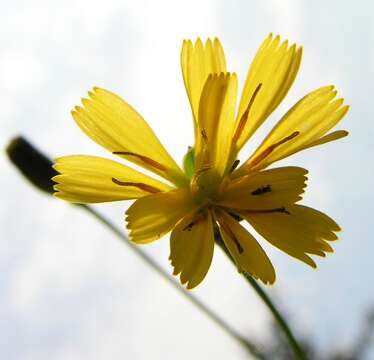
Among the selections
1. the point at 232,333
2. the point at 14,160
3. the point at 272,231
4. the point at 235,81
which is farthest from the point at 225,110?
the point at 14,160

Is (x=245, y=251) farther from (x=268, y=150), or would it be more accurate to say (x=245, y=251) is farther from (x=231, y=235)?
(x=268, y=150)

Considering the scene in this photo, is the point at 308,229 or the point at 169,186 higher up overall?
the point at 169,186

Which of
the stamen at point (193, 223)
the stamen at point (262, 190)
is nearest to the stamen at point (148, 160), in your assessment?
the stamen at point (193, 223)

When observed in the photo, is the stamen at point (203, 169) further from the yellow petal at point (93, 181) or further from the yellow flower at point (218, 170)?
the yellow petal at point (93, 181)

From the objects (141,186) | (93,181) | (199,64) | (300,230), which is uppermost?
(199,64)

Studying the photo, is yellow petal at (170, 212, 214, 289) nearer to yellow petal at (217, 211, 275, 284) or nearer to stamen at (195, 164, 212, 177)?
yellow petal at (217, 211, 275, 284)

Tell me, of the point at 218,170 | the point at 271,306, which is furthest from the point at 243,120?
the point at 271,306

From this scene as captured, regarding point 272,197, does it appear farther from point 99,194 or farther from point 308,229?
point 99,194
